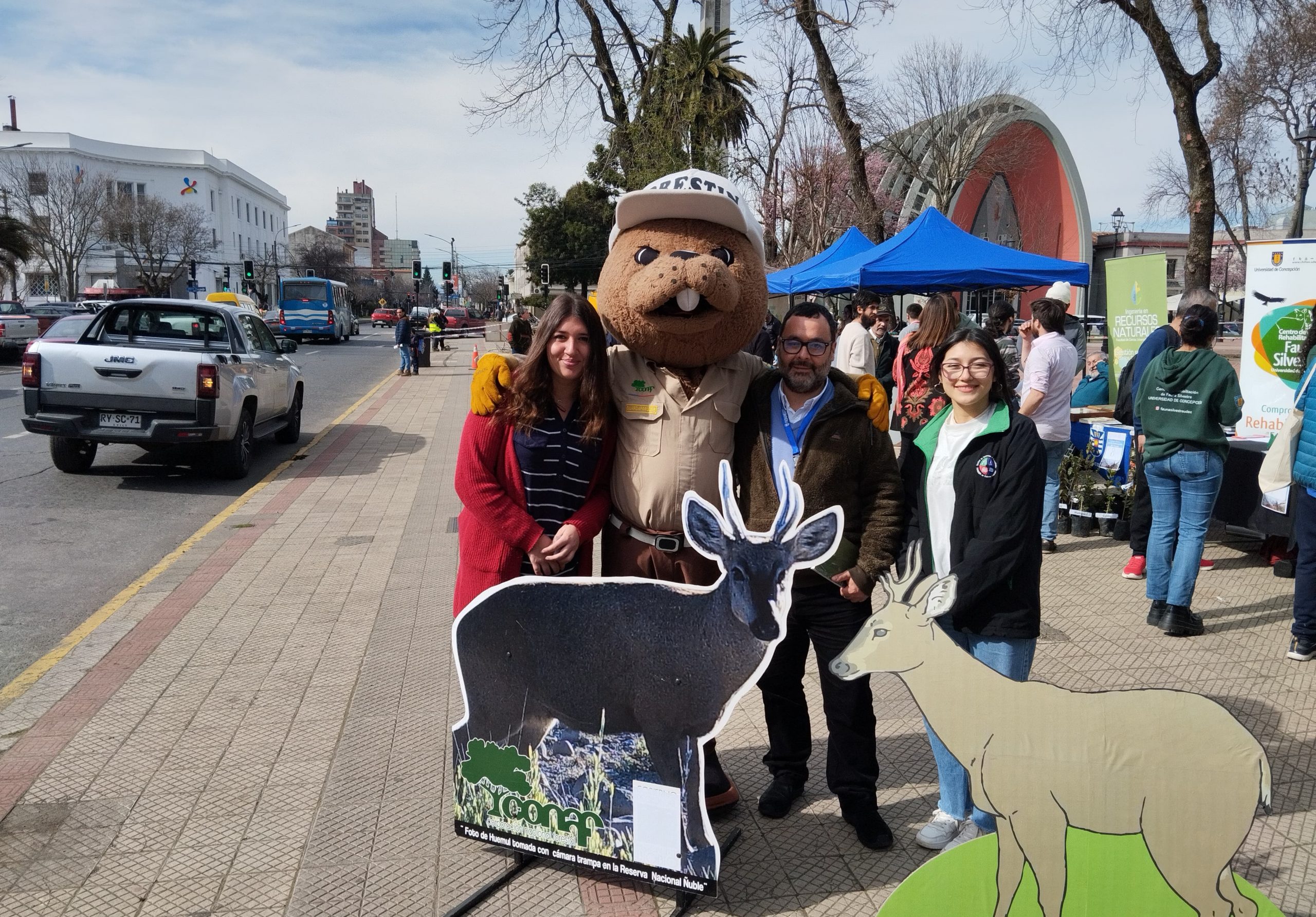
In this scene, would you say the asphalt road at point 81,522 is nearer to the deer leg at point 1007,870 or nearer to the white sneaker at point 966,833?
the white sneaker at point 966,833

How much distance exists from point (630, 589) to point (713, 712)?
0.41 m

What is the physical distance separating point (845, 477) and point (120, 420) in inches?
321

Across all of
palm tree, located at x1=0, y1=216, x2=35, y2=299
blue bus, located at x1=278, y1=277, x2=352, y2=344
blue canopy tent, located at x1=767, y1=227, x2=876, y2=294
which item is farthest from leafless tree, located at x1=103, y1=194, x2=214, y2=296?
blue canopy tent, located at x1=767, y1=227, x2=876, y2=294

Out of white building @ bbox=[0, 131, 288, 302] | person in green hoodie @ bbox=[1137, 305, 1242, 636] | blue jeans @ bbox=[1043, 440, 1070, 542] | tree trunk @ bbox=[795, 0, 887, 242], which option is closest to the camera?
person in green hoodie @ bbox=[1137, 305, 1242, 636]

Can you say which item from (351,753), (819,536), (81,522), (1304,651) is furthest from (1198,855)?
(81,522)

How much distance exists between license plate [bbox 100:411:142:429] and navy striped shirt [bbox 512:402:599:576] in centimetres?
735

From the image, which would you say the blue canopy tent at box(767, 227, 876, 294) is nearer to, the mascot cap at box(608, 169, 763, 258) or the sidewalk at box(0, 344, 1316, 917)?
the sidewalk at box(0, 344, 1316, 917)

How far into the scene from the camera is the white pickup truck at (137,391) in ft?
29.2

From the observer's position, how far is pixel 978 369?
2930mm

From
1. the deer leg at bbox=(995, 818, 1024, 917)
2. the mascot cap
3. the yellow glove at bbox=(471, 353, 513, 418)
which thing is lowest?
the deer leg at bbox=(995, 818, 1024, 917)

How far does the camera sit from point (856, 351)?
29.1ft

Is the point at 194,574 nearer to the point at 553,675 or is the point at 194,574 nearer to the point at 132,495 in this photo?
the point at 132,495

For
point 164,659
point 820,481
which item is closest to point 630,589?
point 820,481

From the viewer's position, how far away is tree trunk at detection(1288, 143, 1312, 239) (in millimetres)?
21297
